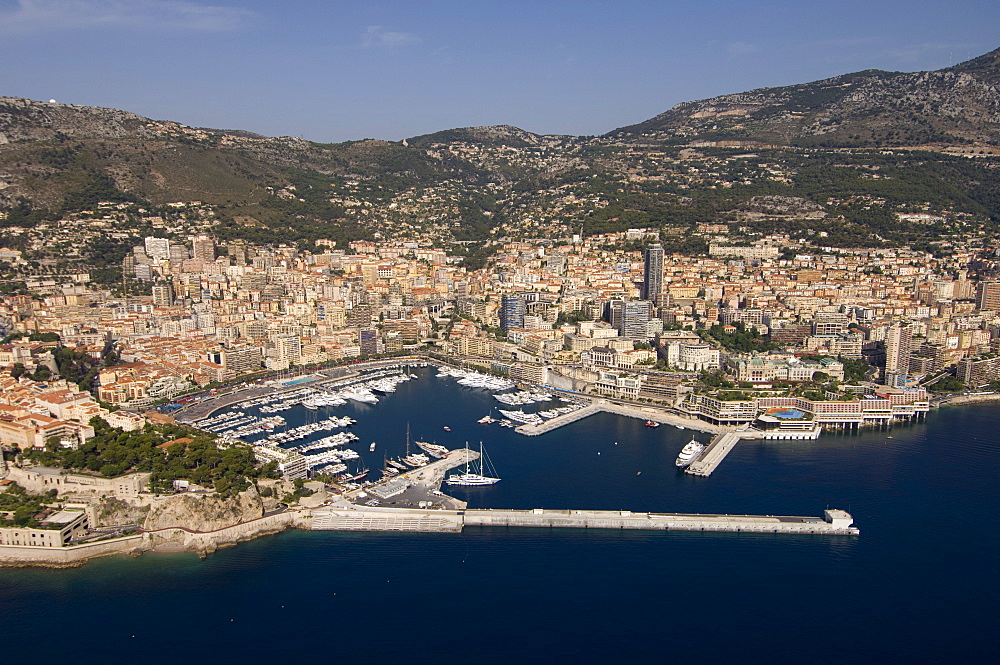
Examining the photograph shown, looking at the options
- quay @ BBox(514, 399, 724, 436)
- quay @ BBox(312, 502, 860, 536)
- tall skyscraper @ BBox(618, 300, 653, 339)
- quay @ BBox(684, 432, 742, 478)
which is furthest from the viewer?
tall skyscraper @ BBox(618, 300, 653, 339)

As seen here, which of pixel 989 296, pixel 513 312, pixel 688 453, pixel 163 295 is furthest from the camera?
pixel 163 295

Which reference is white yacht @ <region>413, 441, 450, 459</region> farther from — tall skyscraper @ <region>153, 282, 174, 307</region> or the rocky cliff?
tall skyscraper @ <region>153, 282, 174, 307</region>

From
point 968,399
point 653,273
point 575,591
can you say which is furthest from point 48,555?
point 653,273

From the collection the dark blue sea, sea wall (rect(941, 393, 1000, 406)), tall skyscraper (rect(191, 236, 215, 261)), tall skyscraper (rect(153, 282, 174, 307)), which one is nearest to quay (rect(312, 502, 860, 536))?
the dark blue sea

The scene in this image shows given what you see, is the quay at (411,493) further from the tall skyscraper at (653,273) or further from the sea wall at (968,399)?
the tall skyscraper at (653,273)

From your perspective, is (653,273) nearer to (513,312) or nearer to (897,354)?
(513,312)

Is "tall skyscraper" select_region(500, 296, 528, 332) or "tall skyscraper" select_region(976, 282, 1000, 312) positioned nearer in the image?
"tall skyscraper" select_region(976, 282, 1000, 312)

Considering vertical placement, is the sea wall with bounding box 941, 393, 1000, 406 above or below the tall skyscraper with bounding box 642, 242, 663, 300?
below
